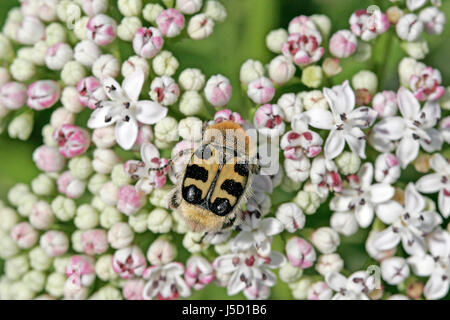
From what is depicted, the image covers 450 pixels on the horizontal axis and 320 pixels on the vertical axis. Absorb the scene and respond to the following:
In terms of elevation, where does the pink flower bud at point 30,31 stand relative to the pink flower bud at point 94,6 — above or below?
below

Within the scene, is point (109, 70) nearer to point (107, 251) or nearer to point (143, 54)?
point (143, 54)

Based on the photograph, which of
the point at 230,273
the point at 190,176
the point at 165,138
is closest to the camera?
the point at 190,176

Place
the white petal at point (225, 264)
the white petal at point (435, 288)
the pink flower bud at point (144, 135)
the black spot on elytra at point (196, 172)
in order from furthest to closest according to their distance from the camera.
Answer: the white petal at point (435, 288) < the white petal at point (225, 264) < the pink flower bud at point (144, 135) < the black spot on elytra at point (196, 172)

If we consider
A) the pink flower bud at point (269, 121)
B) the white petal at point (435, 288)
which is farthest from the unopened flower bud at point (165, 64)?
the white petal at point (435, 288)

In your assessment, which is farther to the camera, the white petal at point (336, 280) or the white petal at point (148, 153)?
the white petal at point (336, 280)

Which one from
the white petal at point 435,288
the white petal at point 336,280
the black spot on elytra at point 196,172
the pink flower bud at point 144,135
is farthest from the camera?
the white petal at point 435,288

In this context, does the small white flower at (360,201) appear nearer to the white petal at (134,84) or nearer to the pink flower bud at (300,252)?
the pink flower bud at (300,252)

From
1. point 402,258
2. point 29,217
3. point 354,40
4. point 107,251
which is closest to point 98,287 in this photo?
point 107,251
